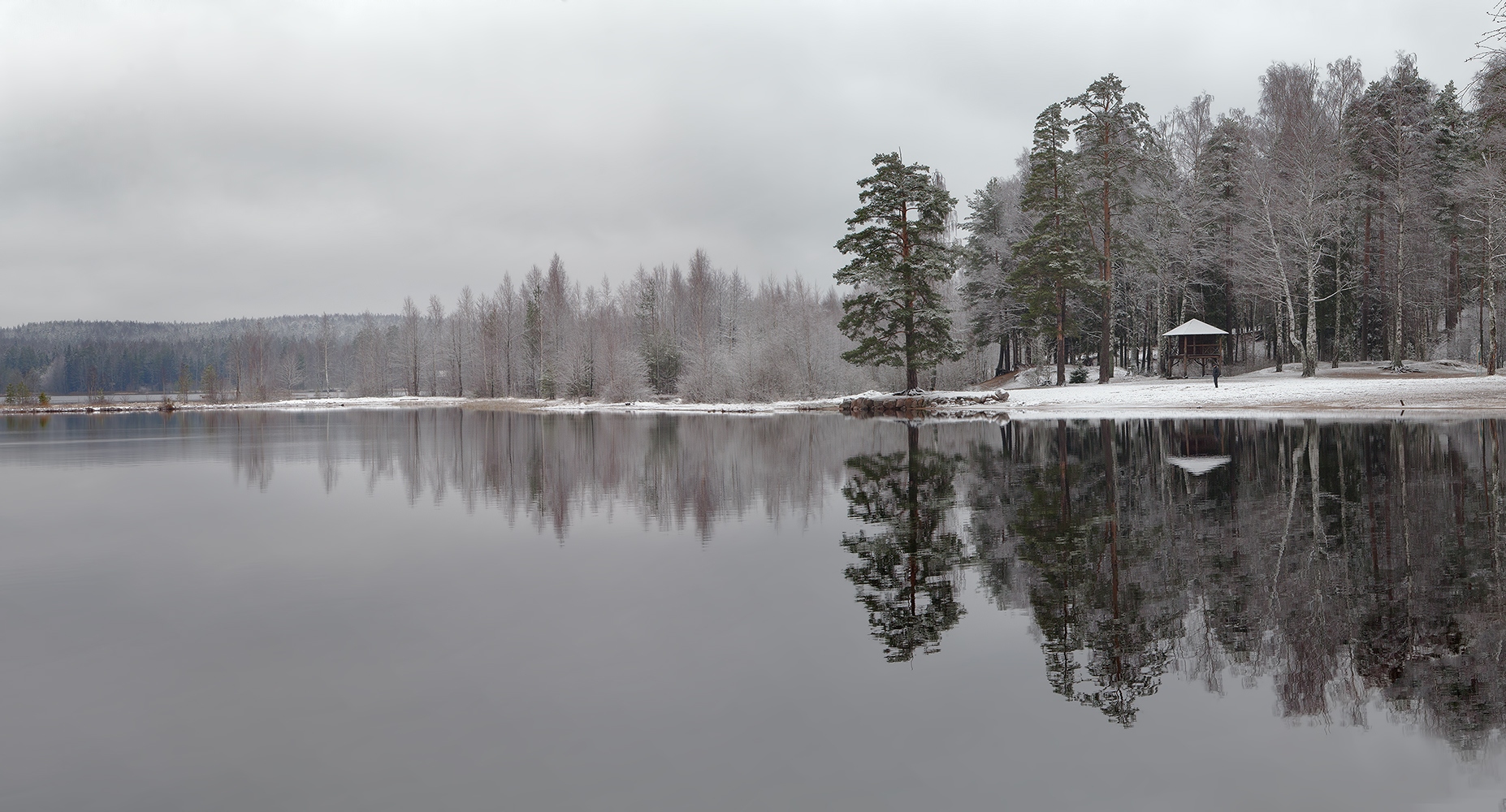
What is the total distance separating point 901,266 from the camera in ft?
137

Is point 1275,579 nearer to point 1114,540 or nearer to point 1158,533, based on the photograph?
point 1114,540

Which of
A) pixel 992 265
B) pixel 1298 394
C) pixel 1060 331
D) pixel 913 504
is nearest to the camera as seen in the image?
pixel 913 504

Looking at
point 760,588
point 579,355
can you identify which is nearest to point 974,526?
point 760,588

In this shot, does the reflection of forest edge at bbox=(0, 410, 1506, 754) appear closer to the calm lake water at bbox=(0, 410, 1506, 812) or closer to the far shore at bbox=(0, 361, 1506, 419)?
the calm lake water at bbox=(0, 410, 1506, 812)

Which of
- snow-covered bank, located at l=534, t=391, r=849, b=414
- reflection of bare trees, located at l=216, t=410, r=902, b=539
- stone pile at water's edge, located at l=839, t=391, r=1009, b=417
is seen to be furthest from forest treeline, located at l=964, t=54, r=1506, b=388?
reflection of bare trees, located at l=216, t=410, r=902, b=539

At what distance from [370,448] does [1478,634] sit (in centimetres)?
2726

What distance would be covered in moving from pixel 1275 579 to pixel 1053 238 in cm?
3880

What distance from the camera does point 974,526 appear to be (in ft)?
35.2

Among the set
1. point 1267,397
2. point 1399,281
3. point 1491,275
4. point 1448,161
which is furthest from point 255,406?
point 1448,161

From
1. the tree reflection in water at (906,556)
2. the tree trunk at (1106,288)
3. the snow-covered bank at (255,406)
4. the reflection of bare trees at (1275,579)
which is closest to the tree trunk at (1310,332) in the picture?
the tree trunk at (1106,288)

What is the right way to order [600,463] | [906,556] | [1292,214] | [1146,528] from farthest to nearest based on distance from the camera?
[1292,214] < [600,463] < [1146,528] < [906,556]

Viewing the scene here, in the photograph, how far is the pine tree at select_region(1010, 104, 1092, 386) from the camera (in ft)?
143

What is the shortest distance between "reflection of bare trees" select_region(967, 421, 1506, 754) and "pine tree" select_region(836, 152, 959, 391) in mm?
26862

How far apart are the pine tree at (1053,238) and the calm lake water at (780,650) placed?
31.0 meters
